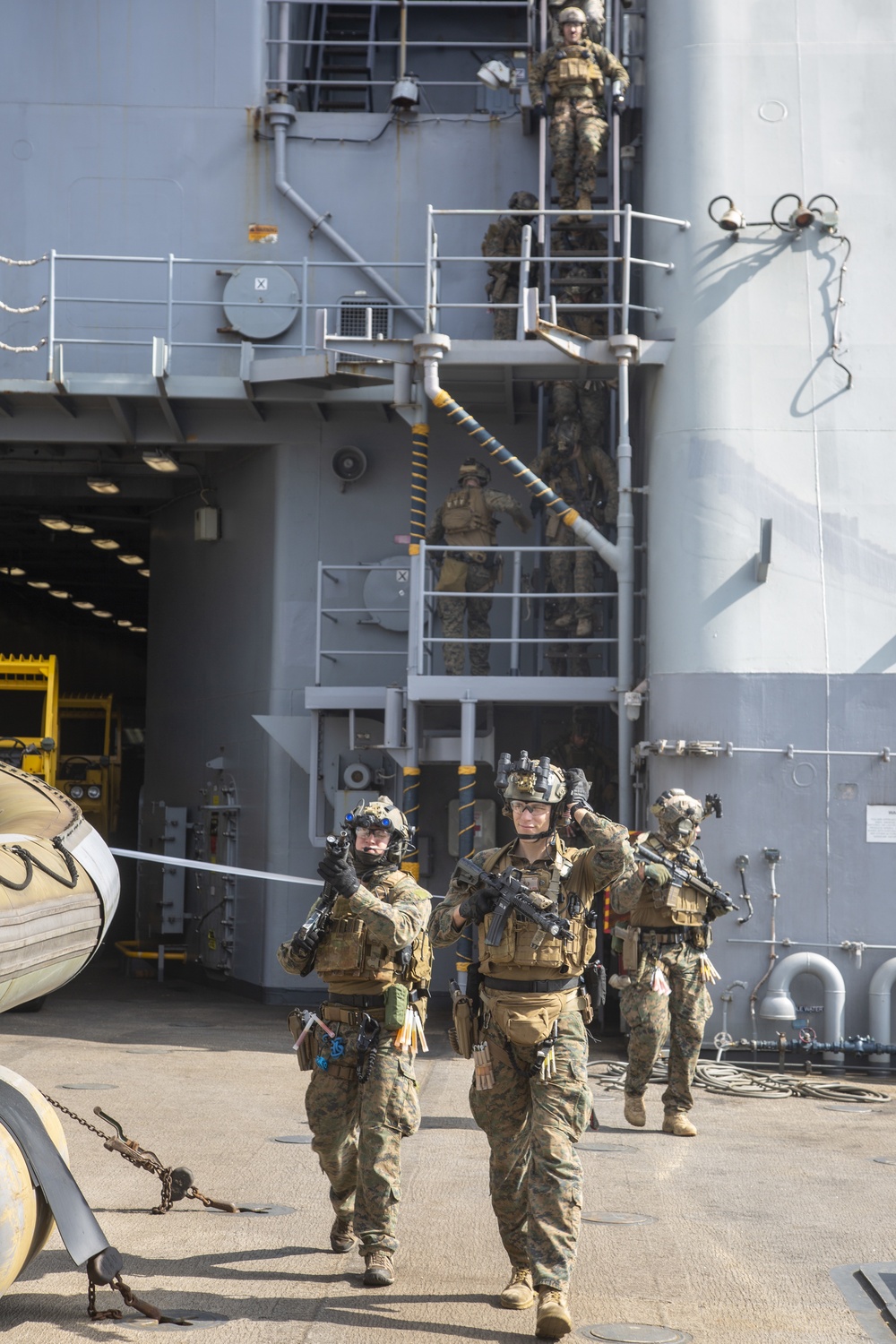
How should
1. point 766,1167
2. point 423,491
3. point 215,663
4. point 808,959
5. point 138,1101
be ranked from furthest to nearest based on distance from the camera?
1. point 215,663
2. point 423,491
3. point 808,959
4. point 138,1101
5. point 766,1167

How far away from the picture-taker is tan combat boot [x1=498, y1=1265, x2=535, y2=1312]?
16.6ft

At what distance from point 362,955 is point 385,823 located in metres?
0.52

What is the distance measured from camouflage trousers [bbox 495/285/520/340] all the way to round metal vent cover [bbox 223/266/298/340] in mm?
1995

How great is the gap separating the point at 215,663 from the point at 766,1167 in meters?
9.71

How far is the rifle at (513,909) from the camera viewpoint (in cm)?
523

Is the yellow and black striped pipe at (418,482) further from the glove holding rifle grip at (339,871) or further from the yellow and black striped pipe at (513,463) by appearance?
the glove holding rifle grip at (339,871)

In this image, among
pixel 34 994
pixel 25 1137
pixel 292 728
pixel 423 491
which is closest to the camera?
pixel 25 1137

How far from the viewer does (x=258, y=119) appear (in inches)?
565

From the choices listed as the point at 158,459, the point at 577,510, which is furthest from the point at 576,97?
the point at 158,459

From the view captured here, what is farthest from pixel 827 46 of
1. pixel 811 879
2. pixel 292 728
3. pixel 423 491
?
pixel 292 728

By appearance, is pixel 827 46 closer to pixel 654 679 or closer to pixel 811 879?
pixel 654 679

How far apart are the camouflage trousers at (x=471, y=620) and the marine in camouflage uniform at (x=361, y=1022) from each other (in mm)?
6955

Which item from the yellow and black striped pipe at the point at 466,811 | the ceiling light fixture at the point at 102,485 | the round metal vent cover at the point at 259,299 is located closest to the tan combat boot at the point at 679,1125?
the yellow and black striped pipe at the point at 466,811

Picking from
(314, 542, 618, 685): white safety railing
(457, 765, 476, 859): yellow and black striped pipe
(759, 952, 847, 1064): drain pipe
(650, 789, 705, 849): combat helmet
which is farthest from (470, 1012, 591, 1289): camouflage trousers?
(457, 765, 476, 859): yellow and black striped pipe
